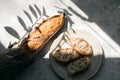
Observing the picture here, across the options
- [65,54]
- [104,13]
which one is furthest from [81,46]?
[104,13]

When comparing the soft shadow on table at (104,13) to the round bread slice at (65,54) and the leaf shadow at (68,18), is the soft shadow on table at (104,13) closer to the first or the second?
the leaf shadow at (68,18)

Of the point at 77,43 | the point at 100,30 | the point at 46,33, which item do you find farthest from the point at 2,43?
the point at 100,30

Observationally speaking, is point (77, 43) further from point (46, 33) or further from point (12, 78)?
point (12, 78)

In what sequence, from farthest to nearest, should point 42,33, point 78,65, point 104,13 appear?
point 104,13, point 42,33, point 78,65

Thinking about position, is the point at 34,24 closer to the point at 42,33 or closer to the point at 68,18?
the point at 42,33

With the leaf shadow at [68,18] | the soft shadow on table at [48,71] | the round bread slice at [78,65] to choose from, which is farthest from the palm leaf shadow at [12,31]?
the round bread slice at [78,65]

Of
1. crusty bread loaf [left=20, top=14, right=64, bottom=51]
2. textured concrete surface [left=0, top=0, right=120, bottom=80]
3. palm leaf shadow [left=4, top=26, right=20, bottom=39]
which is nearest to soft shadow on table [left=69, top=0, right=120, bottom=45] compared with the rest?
textured concrete surface [left=0, top=0, right=120, bottom=80]

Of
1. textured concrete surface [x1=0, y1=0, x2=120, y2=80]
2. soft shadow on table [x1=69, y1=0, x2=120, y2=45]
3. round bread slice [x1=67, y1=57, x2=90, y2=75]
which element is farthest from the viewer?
soft shadow on table [x1=69, y1=0, x2=120, y2=45]

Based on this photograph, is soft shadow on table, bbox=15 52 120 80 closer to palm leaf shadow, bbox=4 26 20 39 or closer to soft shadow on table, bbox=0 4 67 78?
soft shadow on table, bbox=0 4 67 78
